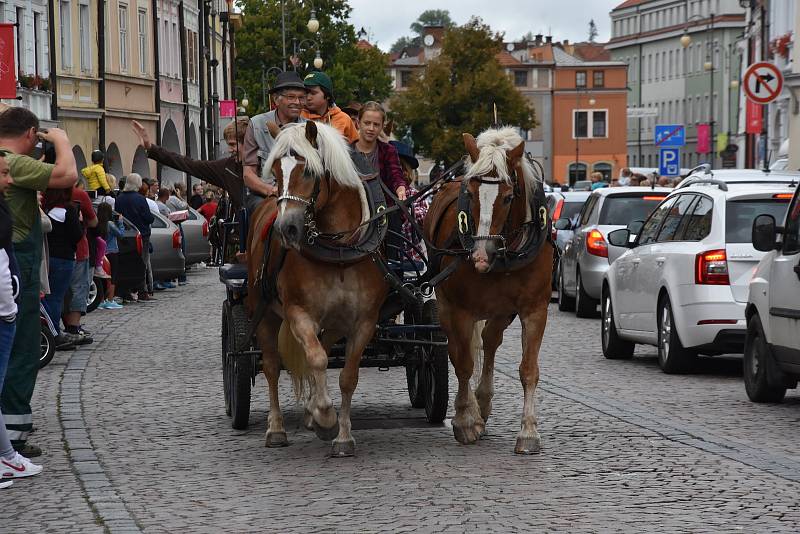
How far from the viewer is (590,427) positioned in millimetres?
11492

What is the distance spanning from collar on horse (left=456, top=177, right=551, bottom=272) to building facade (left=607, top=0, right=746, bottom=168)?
12744 centimetres

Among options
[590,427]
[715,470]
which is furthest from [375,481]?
[590,427]

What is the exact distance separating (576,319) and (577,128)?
131874 mm

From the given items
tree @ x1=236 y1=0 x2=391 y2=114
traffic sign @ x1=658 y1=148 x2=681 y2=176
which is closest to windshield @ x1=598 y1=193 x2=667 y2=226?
traffic sign @ x1=658 y1=148 x2=681 y2=176

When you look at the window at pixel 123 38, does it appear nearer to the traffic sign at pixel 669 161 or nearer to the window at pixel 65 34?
the window at pixel 65 34

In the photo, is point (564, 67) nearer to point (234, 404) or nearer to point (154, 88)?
point (154, 88)

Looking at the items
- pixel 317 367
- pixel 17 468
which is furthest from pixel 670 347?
pixel 17 468

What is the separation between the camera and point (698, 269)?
14820mm

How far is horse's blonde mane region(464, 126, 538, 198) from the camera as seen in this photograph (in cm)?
1022

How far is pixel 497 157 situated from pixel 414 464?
1.87 metres

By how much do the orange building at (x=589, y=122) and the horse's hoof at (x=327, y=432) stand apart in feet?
469

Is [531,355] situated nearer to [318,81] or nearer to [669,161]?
[318,81]

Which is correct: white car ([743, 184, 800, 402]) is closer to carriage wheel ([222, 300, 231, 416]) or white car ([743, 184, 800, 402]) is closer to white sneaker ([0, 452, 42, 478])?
carriage wheel ([222, 300, 231, 416])

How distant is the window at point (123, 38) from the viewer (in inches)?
2164
